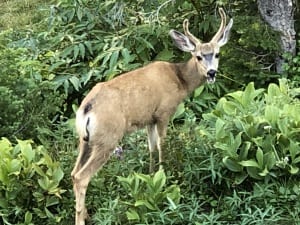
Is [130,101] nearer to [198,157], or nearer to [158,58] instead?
[198,157]

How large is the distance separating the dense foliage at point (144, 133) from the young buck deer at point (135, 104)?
0.23 metres

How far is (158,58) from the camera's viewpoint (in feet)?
32.0

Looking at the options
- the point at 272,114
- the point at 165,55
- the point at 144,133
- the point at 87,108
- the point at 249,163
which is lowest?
the point at 144,133

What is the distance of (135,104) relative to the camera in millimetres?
7375

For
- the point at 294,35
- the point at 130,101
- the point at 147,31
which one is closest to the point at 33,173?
the point at 130,101

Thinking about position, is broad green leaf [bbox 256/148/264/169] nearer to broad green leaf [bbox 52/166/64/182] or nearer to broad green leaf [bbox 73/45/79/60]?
broad green leaf [bbox 52/166/64/182]

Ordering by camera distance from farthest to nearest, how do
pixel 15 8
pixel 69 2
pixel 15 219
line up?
pixel 15 8, pixel 69 2, pixel 15 219

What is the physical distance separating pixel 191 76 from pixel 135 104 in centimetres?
106

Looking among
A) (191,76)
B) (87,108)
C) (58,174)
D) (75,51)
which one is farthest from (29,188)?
(75,51)

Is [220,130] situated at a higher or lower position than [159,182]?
higher

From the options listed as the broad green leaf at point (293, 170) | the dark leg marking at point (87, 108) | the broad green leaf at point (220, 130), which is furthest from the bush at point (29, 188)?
the broad green leaf at point (293, 170)

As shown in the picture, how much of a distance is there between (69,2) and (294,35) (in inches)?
114

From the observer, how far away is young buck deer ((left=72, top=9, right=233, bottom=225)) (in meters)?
6.95

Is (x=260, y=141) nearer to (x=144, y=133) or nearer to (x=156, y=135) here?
(x=156, y=135)
